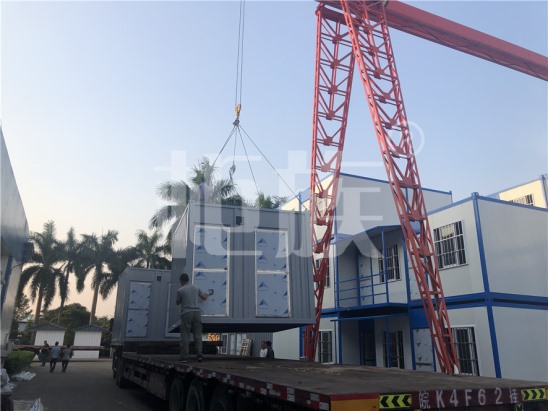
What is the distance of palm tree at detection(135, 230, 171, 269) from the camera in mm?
38688

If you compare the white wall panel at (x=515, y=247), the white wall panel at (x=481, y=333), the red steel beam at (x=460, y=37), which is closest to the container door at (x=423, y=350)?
the white wall panel at (x=481, y=333)

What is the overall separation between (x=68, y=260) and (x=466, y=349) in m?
38.6

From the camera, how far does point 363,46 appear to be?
17047 millimetres

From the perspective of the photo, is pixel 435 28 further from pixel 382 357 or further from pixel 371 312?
pixel 382 357

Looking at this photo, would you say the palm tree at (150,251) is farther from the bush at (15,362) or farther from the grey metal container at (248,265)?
the grey metal container at (248,265)

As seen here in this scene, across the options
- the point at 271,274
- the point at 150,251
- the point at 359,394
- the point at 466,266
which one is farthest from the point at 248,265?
the point at 150,251

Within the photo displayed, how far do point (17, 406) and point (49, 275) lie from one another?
3666cm

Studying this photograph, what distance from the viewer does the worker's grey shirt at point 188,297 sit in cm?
836

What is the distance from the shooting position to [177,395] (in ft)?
25.5

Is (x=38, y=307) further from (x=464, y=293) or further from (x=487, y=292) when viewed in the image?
(x=487, y=292)

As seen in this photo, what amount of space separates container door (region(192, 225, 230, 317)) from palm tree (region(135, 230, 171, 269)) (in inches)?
1184

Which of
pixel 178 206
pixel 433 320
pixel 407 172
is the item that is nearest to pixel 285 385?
pixel 433 320

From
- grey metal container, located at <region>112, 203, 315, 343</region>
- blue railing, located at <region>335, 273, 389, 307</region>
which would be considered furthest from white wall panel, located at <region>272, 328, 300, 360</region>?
grey metal container, located at <region>112, 203, 315, 343</region>

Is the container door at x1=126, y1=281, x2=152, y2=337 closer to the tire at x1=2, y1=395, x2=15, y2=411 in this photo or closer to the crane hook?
the crane hook
